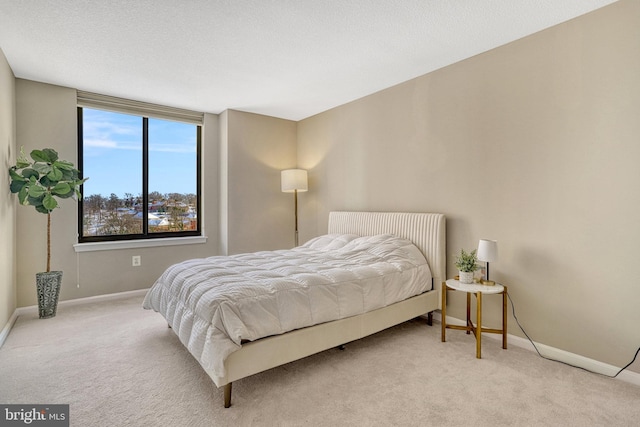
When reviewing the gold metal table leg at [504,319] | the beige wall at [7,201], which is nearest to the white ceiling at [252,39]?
the beige wall at [7,201]

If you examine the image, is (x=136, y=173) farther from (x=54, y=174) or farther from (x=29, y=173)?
(x=29, y=173)

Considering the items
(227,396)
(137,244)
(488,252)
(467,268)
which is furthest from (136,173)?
(488,252)

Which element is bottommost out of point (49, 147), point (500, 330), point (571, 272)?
point (500, 330)

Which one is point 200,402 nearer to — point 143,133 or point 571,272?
point 571,272

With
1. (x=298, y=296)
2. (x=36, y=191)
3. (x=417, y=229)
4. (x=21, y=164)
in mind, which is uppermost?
(x=21, y=164)

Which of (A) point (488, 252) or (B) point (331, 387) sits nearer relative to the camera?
(B) point (331, 387)

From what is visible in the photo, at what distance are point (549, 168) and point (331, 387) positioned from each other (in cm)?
228

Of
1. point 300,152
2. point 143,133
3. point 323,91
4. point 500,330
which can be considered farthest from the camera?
point 300,152

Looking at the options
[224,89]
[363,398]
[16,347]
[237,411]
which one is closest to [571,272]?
[363,398]

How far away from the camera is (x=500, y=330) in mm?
2529

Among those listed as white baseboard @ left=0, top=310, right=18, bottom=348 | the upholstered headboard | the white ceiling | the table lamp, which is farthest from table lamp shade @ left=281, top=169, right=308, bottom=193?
white baseboard @ left=0, top=310, right=18, bottom=348

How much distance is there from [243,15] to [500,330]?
3.13 meters

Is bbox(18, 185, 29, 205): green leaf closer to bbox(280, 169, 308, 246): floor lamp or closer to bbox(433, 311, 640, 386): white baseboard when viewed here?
bbox(280, 169, 308, 246): floor lamp

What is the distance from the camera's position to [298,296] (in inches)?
83.0
